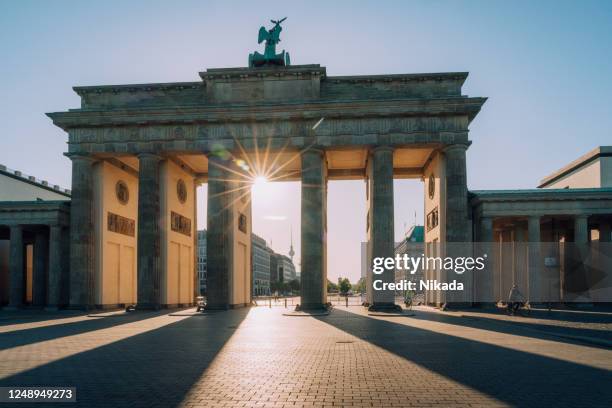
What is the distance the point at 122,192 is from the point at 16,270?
11.3 meters

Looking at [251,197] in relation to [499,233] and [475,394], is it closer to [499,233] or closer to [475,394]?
[499,233]

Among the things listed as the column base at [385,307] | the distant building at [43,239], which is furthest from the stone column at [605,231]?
the distant building at [43,239]

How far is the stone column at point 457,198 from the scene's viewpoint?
44406 mm

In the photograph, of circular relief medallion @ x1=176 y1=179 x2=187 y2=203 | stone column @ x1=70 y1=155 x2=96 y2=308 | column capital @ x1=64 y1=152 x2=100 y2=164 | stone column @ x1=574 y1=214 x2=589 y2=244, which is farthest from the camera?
circular relief medallion @ x1=176 y1=179 x2=187 y2=203

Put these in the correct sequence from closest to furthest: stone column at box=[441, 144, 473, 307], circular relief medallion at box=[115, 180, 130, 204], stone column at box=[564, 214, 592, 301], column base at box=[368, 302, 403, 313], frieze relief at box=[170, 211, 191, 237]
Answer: column base at box=[368, 302, 403, 313] → stone column at box=[441, 144, 473, 307] → stone column at box=[564, 214, 592, 301] → frieze relief at box=[170, 211, 191, 237] → circular relief medallion at box=[115, 180, 130, 204]

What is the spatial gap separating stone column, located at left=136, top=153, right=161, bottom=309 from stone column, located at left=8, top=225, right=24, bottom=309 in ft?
39.3

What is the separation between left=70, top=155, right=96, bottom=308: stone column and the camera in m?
46.5

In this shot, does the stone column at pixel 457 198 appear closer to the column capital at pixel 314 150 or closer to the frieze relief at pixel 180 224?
the column capital at pixel 314 150

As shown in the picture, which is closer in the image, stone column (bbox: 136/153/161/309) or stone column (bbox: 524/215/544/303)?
stone column (bbox: 136/153/161/309)

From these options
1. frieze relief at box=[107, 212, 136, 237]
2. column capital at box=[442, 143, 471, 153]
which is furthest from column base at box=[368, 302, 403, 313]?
frieze relief at box=[107, 212, 136, 237]

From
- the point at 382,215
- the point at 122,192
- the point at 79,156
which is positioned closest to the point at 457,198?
the point at 382,215

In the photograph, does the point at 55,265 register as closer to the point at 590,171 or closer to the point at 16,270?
the point at 16,270

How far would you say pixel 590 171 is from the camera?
2598 inches

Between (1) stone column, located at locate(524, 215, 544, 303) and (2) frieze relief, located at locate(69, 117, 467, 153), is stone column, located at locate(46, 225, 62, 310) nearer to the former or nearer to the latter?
(2) frieze relief, located at locate(69, 117, 467, 153)
